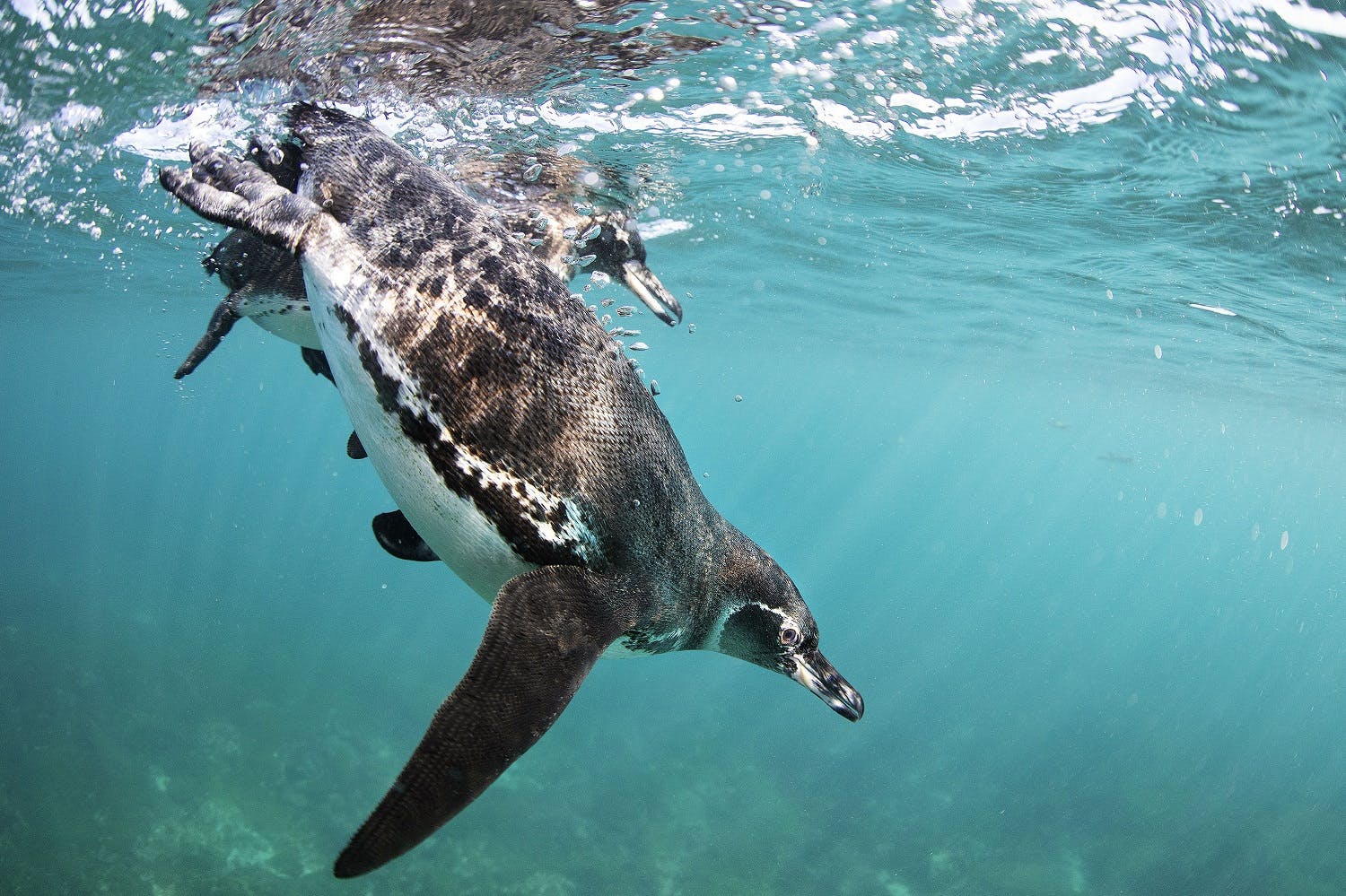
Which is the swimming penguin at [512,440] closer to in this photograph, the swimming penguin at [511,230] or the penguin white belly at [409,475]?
the penguin white belly at [409,475]

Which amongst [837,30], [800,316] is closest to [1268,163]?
[837,30]

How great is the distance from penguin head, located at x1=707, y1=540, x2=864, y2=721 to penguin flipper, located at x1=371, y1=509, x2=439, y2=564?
4.54 feet

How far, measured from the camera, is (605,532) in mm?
2826

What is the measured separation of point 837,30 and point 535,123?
10.0ft

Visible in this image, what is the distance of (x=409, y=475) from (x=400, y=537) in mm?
708

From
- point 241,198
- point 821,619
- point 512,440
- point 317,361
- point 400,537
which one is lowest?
point 821,619

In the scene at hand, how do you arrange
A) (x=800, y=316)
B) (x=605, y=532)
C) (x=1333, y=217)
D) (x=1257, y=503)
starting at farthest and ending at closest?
(x=1257, y=503) → (x=800, y=316) → (x=1333, y=217) → (x=605, y=532)

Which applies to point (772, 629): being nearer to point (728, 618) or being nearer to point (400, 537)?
point (728, 618)

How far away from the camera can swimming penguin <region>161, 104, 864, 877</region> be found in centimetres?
265

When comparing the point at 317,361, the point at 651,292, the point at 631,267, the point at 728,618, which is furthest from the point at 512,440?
the point at 631,267

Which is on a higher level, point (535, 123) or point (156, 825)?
point (535, 123)

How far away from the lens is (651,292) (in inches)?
226

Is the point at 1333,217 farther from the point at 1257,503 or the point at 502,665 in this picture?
the point at 1257,503

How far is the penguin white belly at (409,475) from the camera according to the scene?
289 centimetres
